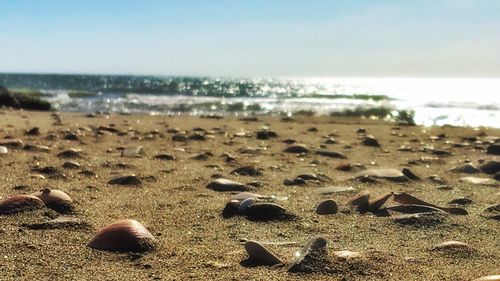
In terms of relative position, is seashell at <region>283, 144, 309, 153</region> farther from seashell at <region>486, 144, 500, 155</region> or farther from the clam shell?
the clam shell

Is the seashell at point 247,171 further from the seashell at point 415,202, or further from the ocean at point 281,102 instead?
the ocean at point 281,102

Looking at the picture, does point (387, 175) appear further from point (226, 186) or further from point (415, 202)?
point (226, 186)

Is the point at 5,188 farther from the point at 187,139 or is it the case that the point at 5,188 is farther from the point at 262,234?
the point at 187,139

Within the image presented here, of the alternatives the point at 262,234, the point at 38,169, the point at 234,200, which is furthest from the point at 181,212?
the point at 38,169

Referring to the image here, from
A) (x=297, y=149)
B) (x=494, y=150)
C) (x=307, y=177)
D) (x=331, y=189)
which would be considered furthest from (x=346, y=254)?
(x=494, y=150)

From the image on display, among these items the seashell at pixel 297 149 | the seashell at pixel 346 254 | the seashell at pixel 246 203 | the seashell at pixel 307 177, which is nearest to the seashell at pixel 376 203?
the seashell at pixel 246 203
